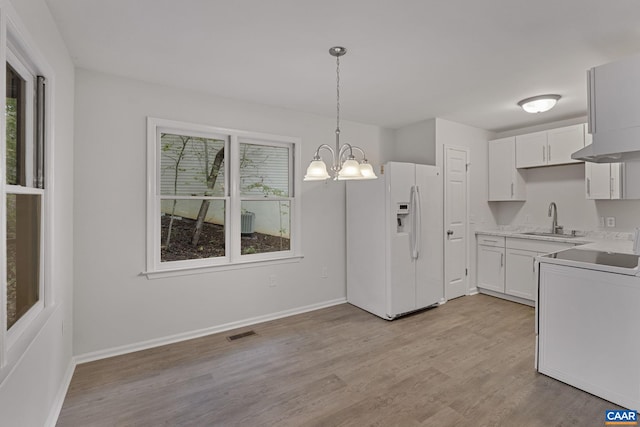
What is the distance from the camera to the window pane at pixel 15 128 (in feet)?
5.24

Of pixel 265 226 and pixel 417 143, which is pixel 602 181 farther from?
pixel 265 226

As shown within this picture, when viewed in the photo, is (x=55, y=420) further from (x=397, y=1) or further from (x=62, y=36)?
(x=397, y=1)

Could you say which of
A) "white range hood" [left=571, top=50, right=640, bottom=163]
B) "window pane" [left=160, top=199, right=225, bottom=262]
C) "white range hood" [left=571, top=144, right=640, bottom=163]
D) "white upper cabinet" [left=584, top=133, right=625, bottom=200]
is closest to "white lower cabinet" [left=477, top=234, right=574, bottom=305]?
"white upper cabinet" [left=584, top=133, right=625, bottom=200]

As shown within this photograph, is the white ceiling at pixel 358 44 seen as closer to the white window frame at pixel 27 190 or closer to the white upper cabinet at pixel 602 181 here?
the white window frame at pixel 27 190

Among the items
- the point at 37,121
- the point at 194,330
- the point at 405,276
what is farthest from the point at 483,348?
the point at 37,121

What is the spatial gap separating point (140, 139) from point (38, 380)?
2026 millimetres

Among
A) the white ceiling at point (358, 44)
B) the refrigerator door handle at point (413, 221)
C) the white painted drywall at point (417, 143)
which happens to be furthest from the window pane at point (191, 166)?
the white painted drywall at point (417, 143)

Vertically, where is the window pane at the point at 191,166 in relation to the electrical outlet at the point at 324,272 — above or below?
above

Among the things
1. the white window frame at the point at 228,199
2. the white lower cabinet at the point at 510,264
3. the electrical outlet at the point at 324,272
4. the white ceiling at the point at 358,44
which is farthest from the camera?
the electrical outlet at the point at 324,272

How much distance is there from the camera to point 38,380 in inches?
66.6

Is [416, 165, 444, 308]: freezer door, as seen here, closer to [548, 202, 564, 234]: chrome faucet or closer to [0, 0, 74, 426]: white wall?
[548, 202, 564, 234]: chrome faucet

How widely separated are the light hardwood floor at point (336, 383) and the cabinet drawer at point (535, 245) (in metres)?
1.18

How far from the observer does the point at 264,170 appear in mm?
3748

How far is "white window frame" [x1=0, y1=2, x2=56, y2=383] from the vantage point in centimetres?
125
